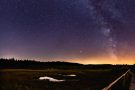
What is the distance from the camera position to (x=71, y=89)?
30672mm

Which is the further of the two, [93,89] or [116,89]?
[93,89]

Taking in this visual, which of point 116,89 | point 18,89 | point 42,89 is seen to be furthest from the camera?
point 42,89

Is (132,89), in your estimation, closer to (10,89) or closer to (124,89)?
(124,89)

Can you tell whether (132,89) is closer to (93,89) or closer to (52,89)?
(93,89)

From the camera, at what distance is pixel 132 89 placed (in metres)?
25.2

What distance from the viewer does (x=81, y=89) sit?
3028cm

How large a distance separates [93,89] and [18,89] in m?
6.47

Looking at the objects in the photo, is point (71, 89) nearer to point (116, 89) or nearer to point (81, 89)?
point (81, 89)

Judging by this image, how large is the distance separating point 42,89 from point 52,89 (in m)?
1.07

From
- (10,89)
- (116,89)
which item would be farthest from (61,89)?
(116,89)

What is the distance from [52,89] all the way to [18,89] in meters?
3.74

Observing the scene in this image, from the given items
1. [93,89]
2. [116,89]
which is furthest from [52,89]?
[116,89]

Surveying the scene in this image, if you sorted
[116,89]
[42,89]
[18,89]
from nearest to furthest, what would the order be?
[116,89] → [18,89] → [42,89]

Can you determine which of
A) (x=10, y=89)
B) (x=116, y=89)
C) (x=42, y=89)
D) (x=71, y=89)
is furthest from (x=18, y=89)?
(x=116, y=89)
